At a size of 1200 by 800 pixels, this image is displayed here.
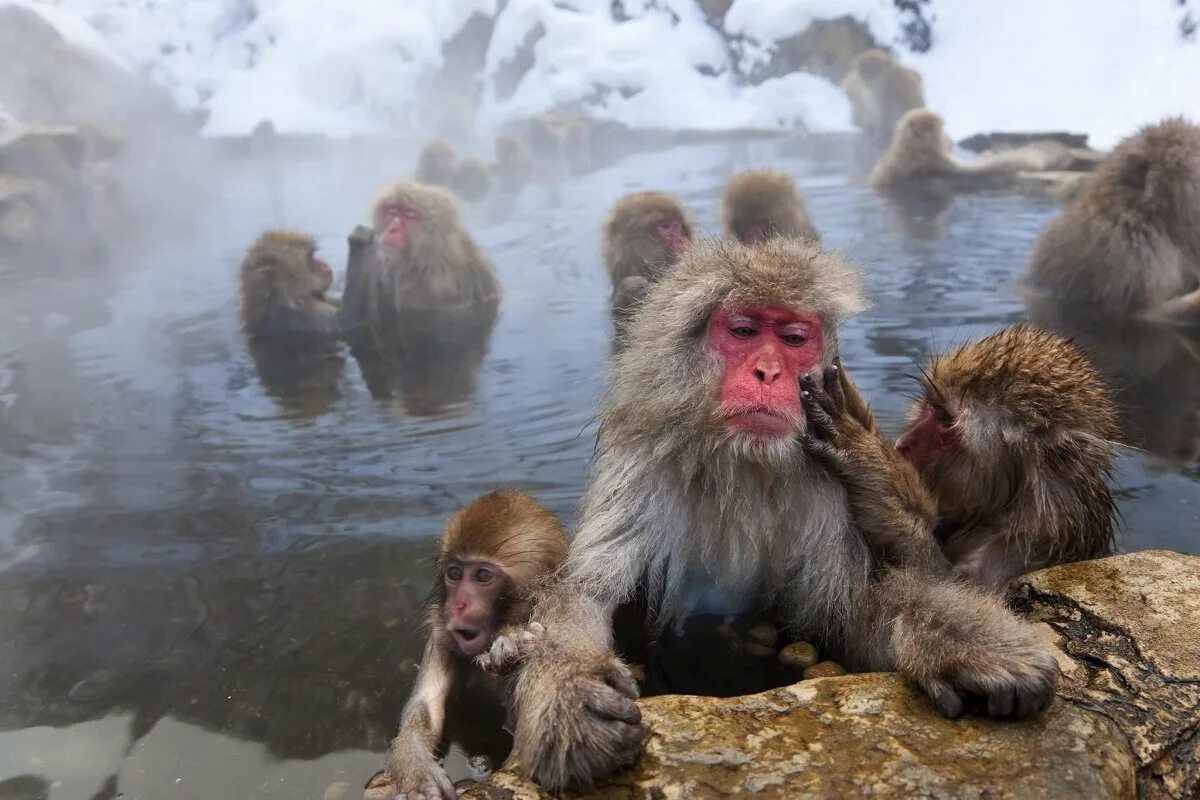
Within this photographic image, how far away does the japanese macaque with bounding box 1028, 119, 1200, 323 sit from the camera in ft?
18.4

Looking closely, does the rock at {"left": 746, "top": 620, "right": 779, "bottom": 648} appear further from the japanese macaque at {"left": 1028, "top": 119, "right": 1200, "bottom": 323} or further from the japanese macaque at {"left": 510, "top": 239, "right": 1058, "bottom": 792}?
the japanese macaque at {"left": 1028, "top": 119, "right": 1200, "bottom": 323}

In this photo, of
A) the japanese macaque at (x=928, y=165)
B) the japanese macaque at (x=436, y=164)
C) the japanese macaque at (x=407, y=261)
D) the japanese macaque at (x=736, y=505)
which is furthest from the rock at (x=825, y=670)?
the japanese macaque at (x=436, y=164)

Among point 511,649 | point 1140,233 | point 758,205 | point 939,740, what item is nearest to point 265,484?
point 511,649

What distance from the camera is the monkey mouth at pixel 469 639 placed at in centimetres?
263

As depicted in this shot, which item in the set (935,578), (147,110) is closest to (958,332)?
(935,578)

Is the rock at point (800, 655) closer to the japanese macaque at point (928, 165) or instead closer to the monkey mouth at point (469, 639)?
the monkey mouth at point (469, 639)

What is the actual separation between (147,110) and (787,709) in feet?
46.9

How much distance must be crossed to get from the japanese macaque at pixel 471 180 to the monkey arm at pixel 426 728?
35.0ft

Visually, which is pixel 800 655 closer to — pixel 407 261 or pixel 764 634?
pixel 764 634

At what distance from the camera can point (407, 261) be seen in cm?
709

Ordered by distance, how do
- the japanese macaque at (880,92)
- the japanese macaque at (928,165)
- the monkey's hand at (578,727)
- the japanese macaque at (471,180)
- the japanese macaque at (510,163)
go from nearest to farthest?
the monkey's hand at (578,727)
the japanese macaque at (928,165)
the japanese macaque at (471,180)
the japanese macaque at (880,92)
the japanese macaque at (510,163)

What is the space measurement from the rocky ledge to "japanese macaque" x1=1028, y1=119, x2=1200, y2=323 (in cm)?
421

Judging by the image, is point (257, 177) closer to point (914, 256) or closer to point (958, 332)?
point (914, 256)

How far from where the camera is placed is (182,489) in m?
4.31
